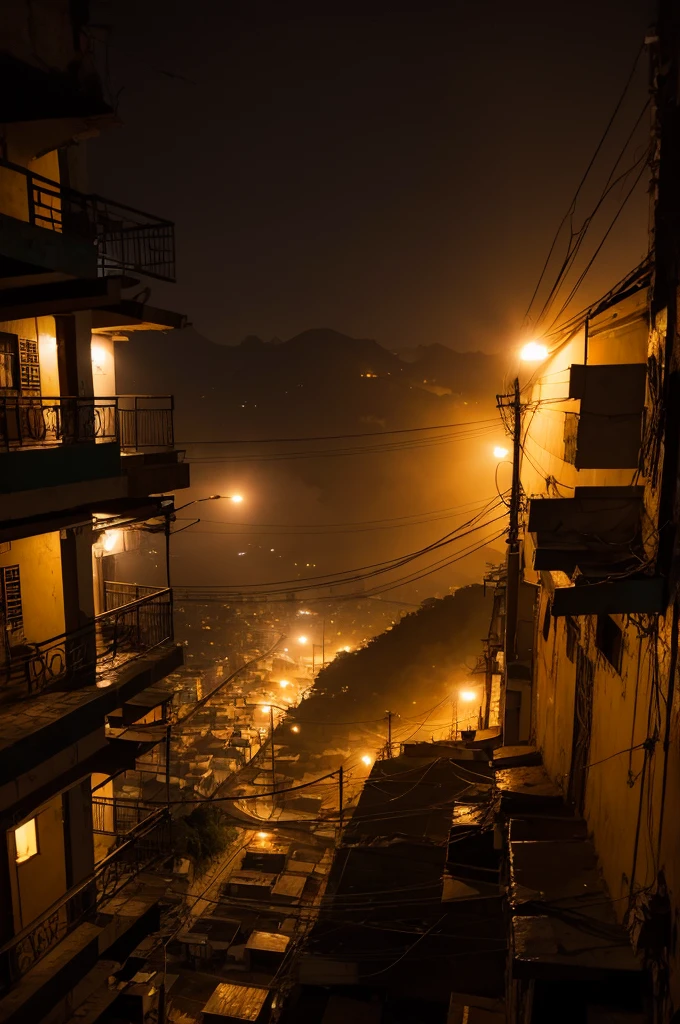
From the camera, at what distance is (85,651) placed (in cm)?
1097

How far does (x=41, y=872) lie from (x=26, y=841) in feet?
2.25

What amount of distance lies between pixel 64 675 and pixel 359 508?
3170 inches

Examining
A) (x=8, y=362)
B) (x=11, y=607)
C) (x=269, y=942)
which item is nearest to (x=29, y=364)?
(x=8, y=362)

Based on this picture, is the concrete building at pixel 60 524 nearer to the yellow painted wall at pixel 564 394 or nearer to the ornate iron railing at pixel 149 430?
the ornate iron railing at pixel 149 430

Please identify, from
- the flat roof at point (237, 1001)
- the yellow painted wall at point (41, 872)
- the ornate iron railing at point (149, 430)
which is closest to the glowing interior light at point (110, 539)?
the ornate iron railing at point (149, 430)

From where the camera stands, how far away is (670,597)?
22.6 feet

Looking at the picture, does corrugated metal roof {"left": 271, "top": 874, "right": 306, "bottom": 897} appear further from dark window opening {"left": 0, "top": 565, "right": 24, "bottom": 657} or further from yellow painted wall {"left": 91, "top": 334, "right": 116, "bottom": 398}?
yellow painted wall {"left": 91, "top": 334, "right": 116, "bottom": 398}

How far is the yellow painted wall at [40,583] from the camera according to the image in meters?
10.7

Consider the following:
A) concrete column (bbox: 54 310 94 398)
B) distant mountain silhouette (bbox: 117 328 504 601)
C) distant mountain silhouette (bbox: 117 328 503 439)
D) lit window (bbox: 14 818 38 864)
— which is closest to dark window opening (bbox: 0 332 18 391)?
concrete column (bbox: 54 310 94 398)

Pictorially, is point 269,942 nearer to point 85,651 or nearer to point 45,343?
point 85,651

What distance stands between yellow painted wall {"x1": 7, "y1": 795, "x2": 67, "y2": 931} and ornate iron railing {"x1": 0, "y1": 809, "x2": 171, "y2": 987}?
1.17 ft

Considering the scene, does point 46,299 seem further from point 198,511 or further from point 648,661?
point 198,511

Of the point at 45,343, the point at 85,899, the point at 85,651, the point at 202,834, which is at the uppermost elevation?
the point at 45,343

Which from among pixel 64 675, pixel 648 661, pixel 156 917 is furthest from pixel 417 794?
pixel 648 661
